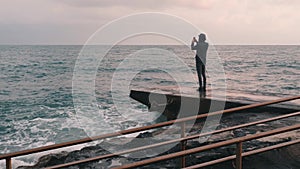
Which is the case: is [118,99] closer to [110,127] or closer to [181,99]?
[110,127]

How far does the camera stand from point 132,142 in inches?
336

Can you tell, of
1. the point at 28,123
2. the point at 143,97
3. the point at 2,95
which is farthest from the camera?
the point at 2,95

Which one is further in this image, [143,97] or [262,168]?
[143,97]

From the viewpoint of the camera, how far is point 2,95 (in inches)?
1088

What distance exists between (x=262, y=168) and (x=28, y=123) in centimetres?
1332

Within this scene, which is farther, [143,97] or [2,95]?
[2,95]

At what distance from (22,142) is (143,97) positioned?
4538mm

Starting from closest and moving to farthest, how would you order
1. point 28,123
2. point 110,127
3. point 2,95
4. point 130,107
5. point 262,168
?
point 262,168
point 110,127
point 28,123
point 130,107
point 2,95

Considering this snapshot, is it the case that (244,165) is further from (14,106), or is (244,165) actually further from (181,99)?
(14,106)

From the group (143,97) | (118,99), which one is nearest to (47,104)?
(118,99)

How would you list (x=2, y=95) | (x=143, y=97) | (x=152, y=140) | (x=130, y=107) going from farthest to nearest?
1. (x=2, y=95)
2. (x=130, y=107)
3. (x=143, y=97)
4. (x=152, y=140)

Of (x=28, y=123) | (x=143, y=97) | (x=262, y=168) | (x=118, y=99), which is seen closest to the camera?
(x=262, y=168)

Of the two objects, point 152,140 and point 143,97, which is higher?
point 143,97

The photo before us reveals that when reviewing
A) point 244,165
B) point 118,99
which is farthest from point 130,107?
point 244,165
